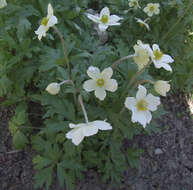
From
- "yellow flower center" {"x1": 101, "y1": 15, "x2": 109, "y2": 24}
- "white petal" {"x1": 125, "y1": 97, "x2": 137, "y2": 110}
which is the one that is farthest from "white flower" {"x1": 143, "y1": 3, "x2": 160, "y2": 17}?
"white petal" {"x1": 125, "y1": 97, "x2": 137, "y2": 110}

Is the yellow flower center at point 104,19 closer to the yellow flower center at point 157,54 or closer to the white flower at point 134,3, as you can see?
the yellow flower center at point 157,54

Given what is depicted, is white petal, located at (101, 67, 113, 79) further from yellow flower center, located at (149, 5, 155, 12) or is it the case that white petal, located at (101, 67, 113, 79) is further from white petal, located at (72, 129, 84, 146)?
yellow flower center, located at (149, 5, 155, 12)

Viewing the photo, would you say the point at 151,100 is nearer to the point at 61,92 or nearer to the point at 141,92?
the point at 141,92

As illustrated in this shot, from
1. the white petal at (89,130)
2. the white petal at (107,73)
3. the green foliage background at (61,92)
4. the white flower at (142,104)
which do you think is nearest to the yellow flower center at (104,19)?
the green foliage background at (61,92)

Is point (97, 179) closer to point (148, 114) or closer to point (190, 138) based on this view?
point (148, 114)

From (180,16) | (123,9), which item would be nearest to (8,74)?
(123,9)

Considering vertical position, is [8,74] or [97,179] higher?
[8,74]
